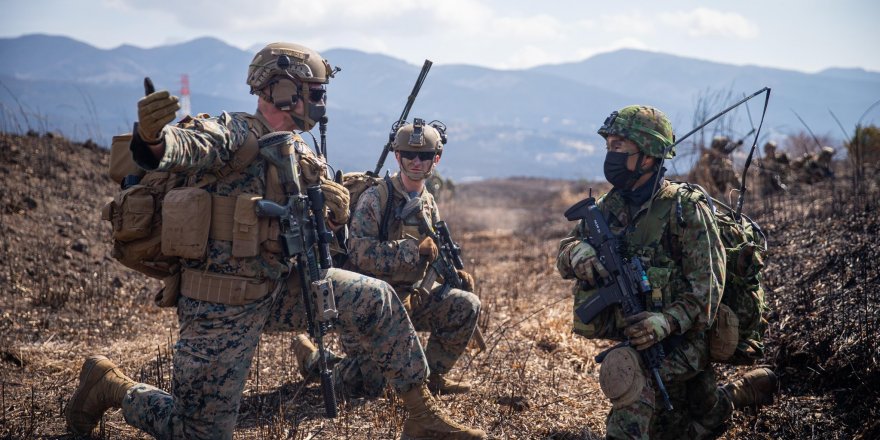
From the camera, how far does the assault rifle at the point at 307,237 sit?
12.2 feet

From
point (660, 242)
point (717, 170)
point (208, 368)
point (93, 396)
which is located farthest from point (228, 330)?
point (717, 170)

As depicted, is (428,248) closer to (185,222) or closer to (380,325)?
(380,325)

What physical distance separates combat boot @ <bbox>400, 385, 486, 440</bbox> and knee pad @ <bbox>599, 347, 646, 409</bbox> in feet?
3.05

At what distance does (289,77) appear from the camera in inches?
154

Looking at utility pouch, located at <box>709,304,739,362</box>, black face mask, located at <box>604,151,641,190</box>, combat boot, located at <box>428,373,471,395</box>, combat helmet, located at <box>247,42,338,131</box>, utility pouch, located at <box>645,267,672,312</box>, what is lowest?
combat boot, located at <box>428,373,471,395</box>

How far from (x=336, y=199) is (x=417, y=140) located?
1.36 meters

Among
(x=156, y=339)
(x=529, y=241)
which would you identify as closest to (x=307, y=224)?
(x=156, y=339)

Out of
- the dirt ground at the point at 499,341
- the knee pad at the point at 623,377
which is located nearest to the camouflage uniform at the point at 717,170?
the dirt ground at the point at 499,341

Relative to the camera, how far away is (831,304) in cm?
533

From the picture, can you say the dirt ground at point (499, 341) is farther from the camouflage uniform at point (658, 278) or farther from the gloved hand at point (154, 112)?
the gloved hand at point (154, 112)

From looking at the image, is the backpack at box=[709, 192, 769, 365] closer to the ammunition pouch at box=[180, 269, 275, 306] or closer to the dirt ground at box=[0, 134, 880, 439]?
the dirt ground at box=[0, 134, 880, 439]

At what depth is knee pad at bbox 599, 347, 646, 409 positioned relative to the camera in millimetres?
3625

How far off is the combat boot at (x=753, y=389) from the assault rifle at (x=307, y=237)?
2.80 metres

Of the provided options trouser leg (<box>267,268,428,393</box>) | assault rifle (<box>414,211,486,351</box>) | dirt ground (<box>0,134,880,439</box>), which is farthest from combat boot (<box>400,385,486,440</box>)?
assault rifle (<box>414,211,486,351</box>)
